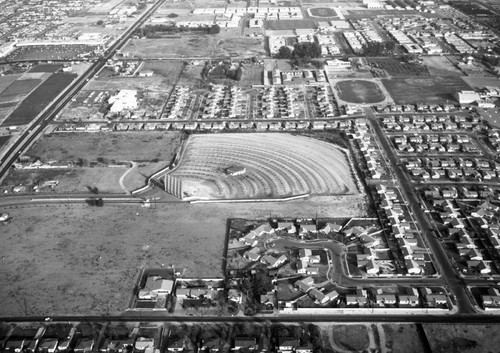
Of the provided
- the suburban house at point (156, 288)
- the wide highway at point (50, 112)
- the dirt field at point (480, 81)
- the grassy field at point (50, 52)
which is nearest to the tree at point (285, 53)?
the dirt field at point (480, 81)

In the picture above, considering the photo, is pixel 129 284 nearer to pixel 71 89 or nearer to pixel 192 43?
pixel 71 89

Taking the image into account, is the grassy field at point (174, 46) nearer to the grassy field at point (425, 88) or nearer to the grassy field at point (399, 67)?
the grassy field at point (399, 67)

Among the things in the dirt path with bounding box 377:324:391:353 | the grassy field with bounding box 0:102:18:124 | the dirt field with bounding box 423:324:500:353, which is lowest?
the grassy field with bounding box 0:102:18:124

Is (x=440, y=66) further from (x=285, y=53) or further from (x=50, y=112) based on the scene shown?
(x=50, y=112)

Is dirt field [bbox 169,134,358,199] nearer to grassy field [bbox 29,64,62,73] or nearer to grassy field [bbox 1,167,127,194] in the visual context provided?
grassy field [bbox 1,167,127,194]

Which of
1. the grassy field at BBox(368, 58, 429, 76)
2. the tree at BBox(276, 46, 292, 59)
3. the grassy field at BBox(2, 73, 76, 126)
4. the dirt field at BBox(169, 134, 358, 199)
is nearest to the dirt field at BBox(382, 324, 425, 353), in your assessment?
the dirt field at BBox(169, 134, 358, 199)
